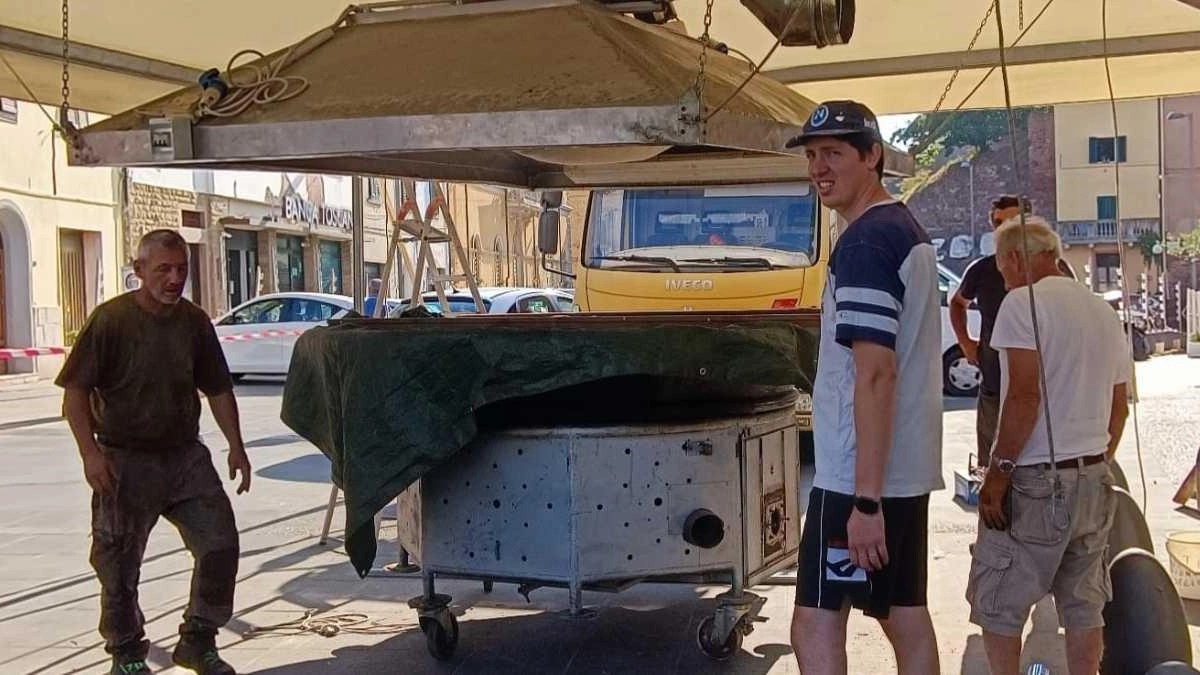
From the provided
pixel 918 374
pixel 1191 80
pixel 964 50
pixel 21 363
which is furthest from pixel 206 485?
pixel 21 363

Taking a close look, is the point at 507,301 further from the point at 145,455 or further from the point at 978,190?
the point at 978,190

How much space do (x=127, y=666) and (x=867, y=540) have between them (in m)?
2.97

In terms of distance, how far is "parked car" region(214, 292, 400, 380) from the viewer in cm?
2034

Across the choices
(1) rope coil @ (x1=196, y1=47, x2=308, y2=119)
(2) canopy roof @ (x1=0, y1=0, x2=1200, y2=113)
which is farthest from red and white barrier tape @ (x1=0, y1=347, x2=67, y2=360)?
(1) rope coil @ (x1=196, y1=47, x2=308, y2=119)

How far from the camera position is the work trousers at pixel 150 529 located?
15.4 feet

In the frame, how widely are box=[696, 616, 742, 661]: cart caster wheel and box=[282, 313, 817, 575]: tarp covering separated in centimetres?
113

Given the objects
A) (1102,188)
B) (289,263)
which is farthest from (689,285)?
(1102,188)

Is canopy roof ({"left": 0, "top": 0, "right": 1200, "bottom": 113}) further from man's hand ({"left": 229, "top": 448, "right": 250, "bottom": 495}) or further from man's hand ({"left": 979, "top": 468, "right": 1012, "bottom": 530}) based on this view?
man's hand ({"left": 979, "top": 468, "right": 1012, "bottom": 530})

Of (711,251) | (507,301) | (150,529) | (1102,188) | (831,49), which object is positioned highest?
(1102,188)

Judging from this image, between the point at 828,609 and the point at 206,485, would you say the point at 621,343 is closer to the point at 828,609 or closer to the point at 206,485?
the point at 828,609

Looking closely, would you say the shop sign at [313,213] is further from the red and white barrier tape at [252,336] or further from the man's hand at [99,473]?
the man's hand at [99,473]

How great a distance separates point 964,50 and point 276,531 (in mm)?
5348

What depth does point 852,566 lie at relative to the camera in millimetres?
3320

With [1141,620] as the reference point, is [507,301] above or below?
above
